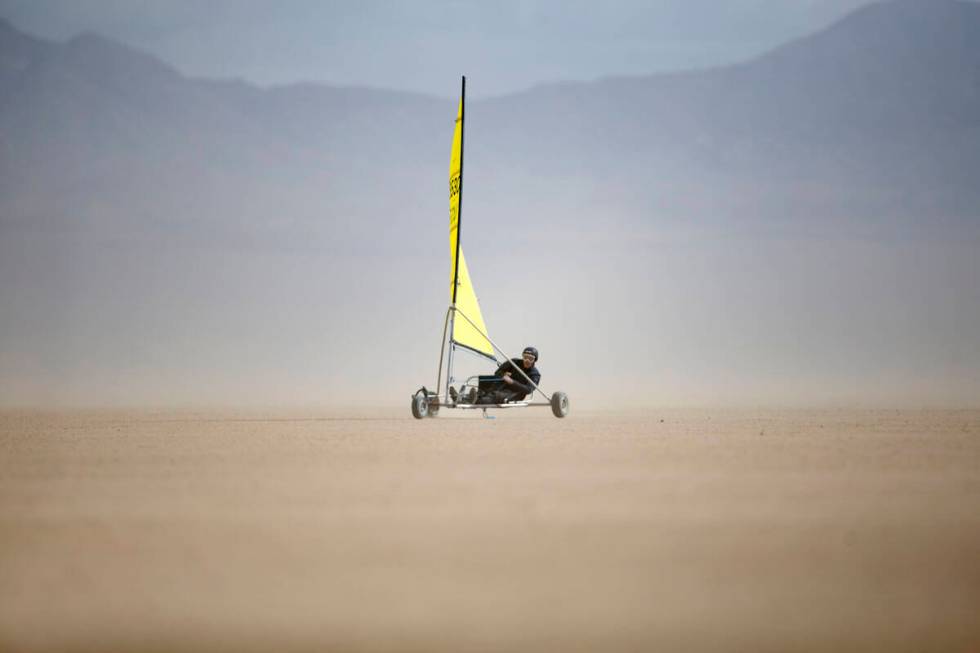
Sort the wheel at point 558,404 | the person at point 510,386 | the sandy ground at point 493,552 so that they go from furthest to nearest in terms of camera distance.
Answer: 1. the wheel at point 558,404
2. the person at point 510,386
3. the sandy ground at point 493,552

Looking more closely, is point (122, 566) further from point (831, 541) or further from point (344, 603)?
point (831, 541)

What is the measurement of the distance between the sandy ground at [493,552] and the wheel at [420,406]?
17.0 feet

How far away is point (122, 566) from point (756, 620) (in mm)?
2579

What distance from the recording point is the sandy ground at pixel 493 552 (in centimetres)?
361

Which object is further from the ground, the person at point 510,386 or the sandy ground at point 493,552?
the person at point 510,386

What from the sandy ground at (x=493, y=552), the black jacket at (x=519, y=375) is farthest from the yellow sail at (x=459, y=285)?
the sandy ground at (x=493, y=552)

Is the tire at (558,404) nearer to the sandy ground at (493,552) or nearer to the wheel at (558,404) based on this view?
the wheel at (558,404)

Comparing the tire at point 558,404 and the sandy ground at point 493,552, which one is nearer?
the sandy ground at point 493,552

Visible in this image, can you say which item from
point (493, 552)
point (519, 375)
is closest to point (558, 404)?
point (519, 375)

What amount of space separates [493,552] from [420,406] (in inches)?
352

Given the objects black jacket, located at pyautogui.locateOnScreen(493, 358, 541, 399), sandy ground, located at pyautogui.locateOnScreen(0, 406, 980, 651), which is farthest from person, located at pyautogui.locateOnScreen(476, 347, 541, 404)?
sandy ground, located at pyautogui.locateOnScreen(0, 406, 980, 651)

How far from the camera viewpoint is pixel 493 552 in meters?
4.46

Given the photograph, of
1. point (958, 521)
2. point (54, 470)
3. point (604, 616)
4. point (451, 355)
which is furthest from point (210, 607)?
point (451, 355)

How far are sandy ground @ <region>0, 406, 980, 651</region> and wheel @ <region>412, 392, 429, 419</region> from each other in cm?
518
